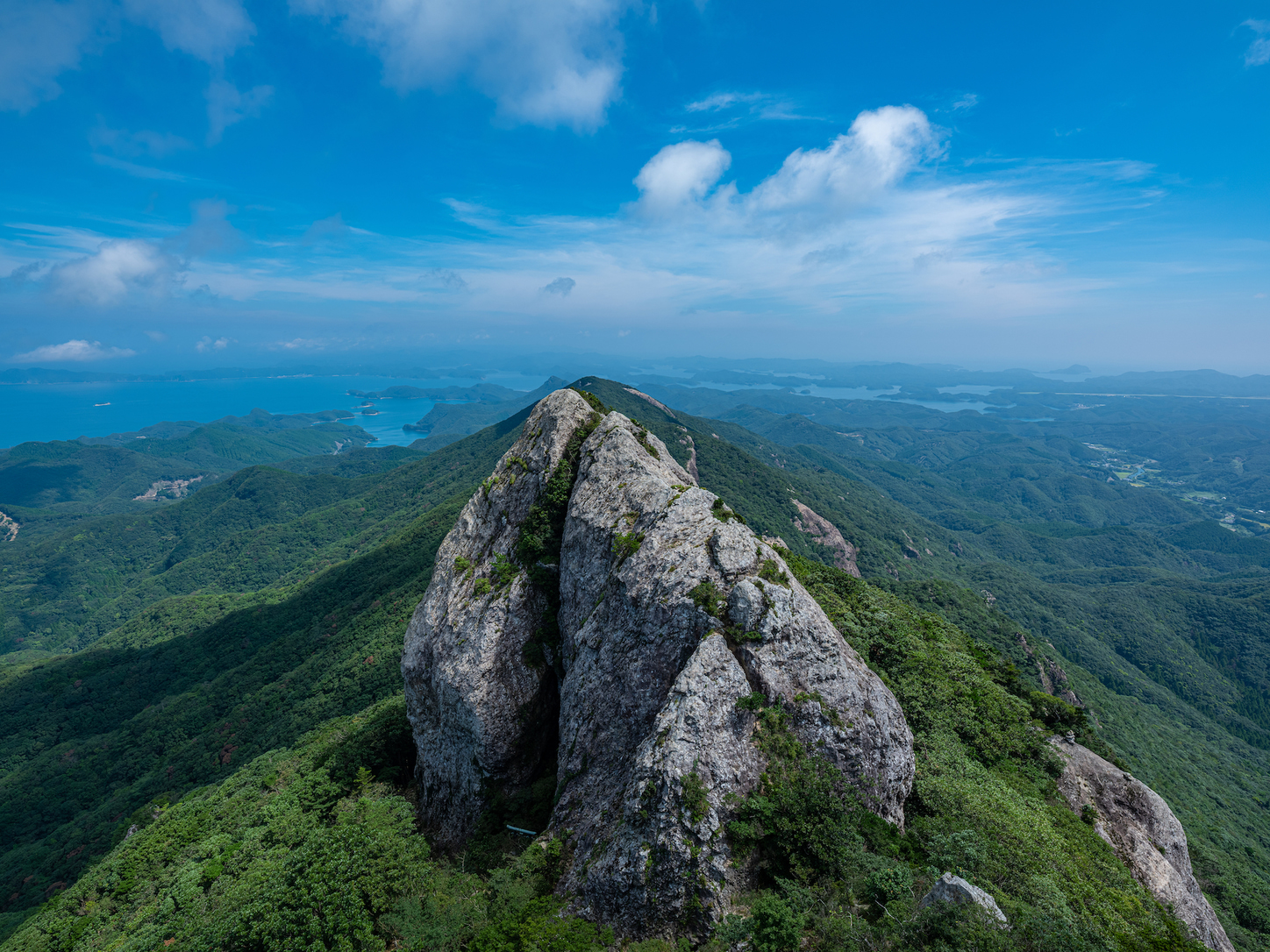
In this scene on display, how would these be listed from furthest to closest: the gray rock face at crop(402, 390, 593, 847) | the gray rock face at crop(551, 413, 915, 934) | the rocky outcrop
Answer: the rocky outcrop, the gray rock face at crop(402, 390, 593, 847), the gray rock face at crop(551, 413, 915, 934)

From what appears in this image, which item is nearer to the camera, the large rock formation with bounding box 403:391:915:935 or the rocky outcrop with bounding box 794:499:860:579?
the large rock formation with bounding box 403:391:915:935

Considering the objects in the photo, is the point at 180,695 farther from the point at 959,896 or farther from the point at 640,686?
the point at 959,896

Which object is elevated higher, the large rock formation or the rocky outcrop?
the large rock formation

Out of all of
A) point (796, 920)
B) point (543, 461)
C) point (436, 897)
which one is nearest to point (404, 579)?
point (543, 461)

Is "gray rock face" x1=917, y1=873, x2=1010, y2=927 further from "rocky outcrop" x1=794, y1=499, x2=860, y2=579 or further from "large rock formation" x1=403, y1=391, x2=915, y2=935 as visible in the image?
"rocky outcrop" x1=794, y1=499, x2=860, y2=579

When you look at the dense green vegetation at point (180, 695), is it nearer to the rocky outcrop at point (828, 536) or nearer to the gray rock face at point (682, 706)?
the gray rock face at point (682, 706)

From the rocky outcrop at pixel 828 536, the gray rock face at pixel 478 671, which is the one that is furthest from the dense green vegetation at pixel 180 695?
the rocky outcrop at pixel 828 536

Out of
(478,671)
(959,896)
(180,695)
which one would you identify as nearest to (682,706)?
(959,896)

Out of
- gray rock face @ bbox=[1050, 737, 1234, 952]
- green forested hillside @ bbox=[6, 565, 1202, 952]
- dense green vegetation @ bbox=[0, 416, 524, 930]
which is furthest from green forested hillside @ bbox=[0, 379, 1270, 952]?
gray rock face @ bbox=[1050, 737, 1234, 952]
